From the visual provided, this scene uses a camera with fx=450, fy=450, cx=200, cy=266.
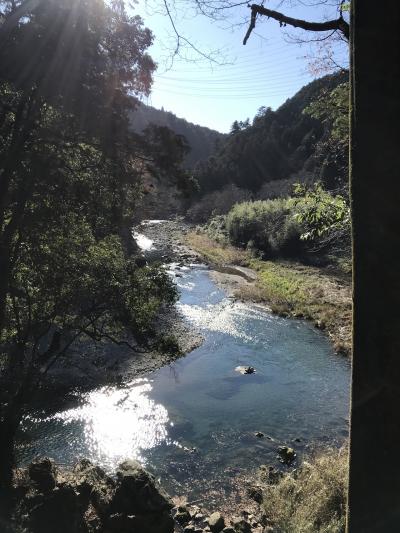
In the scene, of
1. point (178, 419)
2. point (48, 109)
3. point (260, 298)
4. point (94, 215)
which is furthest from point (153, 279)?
point (260, 298)

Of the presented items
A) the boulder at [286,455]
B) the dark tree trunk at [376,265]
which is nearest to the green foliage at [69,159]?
the boulder at [286,455]

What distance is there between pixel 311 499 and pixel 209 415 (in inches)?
230

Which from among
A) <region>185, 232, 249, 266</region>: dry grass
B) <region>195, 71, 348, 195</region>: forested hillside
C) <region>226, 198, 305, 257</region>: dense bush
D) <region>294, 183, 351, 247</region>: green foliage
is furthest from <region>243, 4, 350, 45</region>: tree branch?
<region>195, 71, 348, 195</region>: forested hillside

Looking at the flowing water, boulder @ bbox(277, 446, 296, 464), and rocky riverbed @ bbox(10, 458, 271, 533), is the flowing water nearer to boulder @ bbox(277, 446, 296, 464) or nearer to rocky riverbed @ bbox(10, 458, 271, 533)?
boulder @ bbox(277, 446, 296, 464)

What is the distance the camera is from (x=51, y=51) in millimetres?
6906

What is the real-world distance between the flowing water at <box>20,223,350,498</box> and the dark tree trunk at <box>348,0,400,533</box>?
9.11 m

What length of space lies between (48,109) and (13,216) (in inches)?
78.7

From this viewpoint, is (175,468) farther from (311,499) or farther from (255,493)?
(311,499)

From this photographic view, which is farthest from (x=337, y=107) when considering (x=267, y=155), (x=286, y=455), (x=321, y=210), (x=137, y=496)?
(x=267, y=155)

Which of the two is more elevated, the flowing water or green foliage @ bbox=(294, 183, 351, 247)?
green foliage @ bbox=(294, 183, 351, 247)

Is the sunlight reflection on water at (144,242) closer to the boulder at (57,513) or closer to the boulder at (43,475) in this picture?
the boulder at (43,475)

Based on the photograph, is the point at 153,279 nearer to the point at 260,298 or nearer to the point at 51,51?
the point at 51,51

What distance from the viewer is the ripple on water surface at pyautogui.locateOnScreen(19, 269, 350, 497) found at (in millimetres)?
11422

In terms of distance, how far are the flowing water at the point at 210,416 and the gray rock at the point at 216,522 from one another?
3.59ft
